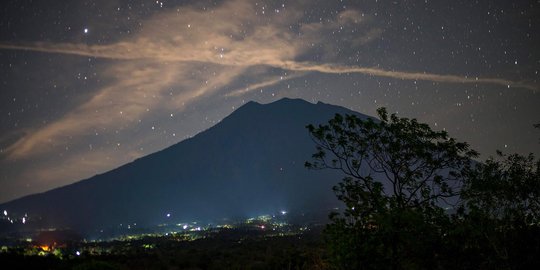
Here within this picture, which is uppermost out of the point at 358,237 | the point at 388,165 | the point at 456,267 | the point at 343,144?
the point at 343,144

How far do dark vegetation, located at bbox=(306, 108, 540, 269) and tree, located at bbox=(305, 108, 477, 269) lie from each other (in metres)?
0.02

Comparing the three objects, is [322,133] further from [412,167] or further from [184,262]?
[184,262]

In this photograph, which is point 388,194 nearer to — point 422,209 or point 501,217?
point 422,209

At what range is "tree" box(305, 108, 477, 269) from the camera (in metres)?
8.23

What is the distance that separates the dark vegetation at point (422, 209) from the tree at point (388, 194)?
2 centimetres

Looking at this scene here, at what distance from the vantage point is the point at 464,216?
30.5ft

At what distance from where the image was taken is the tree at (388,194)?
8.23m

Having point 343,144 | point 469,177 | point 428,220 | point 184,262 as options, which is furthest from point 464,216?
point 184,262

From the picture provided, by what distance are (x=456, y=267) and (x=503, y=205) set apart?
131 inches

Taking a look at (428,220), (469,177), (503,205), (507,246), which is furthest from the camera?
(469,177)

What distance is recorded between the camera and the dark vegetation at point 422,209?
327 inches

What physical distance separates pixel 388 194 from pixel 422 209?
3.50 ft

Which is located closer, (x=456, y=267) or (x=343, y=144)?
(x=456, y=267)

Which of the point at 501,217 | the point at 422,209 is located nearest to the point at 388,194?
the point at 422,209
